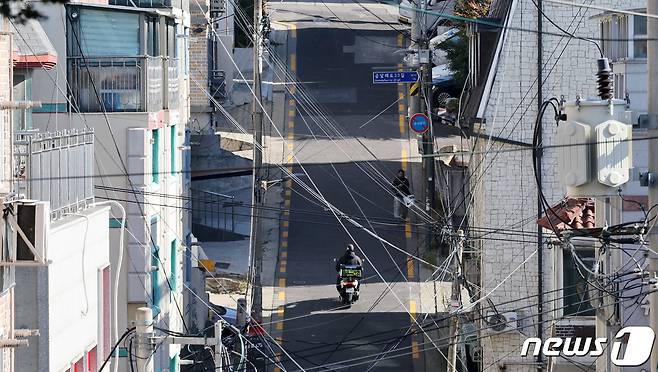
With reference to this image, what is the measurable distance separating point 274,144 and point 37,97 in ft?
64.4

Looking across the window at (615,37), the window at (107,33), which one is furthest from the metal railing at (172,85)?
the window at (615,37)

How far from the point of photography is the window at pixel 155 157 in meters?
25.1

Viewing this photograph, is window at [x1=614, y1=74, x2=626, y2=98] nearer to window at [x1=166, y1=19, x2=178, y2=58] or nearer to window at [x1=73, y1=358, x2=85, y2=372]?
window at [x1=73, y1=358, x2=85, y2=372]

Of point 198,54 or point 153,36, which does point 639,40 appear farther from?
point 198,54

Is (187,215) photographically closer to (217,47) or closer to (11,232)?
(217,47)

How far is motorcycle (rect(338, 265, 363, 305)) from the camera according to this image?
3141 cm

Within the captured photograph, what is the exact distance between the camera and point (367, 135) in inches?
1703

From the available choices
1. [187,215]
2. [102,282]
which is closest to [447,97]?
[187,215]

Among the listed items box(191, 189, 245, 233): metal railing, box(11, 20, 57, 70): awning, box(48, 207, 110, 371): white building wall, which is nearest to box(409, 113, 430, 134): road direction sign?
box(191, 189, 245, 233): metal railing

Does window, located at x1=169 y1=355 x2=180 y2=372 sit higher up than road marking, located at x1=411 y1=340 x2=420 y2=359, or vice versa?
window, located at x1=169 y1=355 x2=180 y2=372

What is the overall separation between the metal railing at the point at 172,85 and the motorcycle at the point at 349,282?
18.1 feet

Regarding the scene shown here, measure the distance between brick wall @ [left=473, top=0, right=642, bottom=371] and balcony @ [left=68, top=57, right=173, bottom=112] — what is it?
671 centimetres

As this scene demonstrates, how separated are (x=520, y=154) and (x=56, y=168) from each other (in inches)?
535

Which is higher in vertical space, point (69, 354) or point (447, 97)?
point (447, 97)
